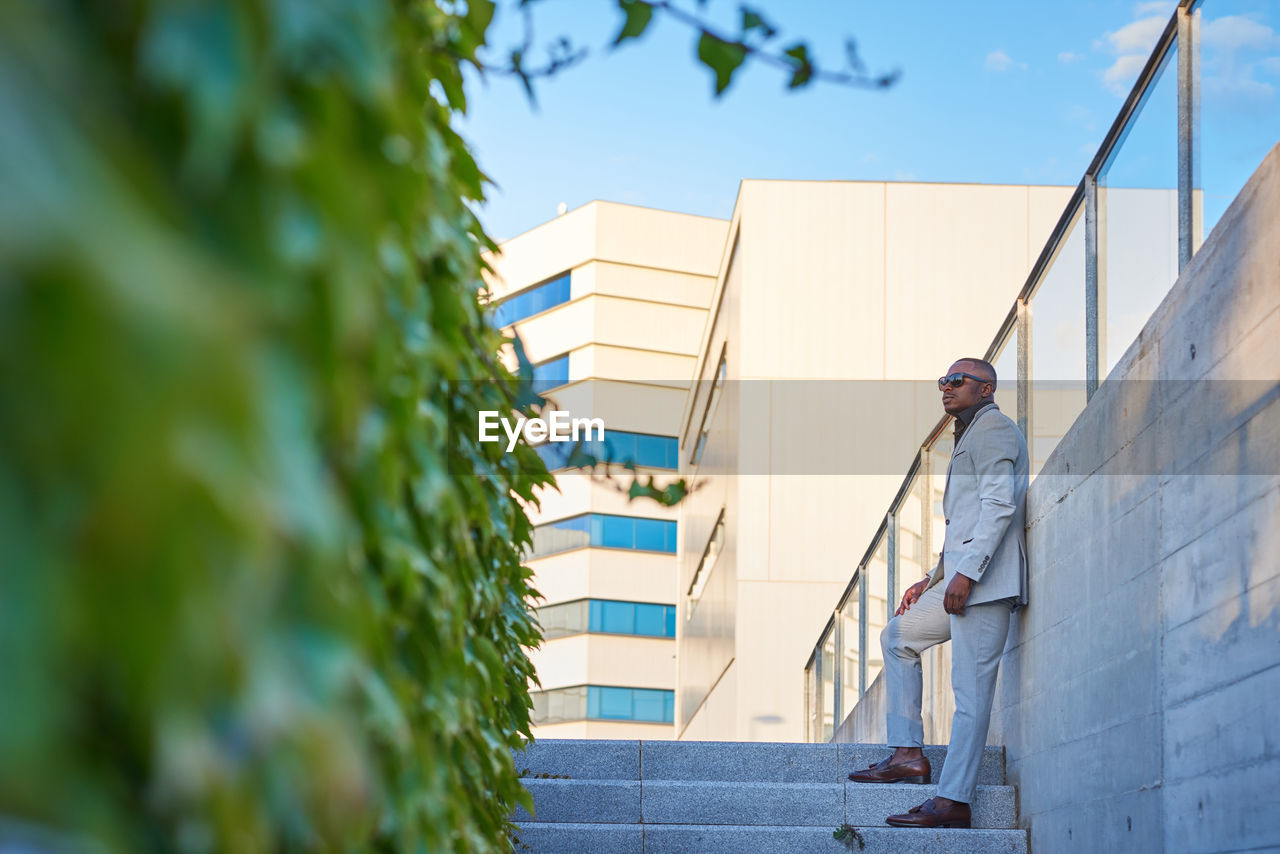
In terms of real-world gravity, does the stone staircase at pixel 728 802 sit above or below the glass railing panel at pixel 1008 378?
below

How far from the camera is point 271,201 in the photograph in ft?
2.74

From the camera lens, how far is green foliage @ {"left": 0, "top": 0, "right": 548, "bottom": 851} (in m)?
0.61

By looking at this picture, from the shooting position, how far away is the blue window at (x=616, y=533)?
141ft

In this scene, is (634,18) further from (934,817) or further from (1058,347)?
(1058,347)

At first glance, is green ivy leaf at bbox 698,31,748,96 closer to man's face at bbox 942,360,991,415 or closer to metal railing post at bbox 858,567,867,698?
man's face at bbox 942,360,991,415

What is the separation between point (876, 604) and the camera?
439 inches

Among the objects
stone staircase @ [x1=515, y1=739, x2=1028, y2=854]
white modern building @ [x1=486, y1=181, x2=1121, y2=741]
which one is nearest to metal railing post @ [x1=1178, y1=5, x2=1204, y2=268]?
stone staircase @ [x1=515, y1=739, x2=1028, y2=854]

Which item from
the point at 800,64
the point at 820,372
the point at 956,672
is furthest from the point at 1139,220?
the point at 820,372

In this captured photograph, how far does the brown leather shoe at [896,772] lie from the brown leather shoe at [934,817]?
567 millimetres

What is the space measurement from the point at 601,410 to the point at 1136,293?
40016 millimetres

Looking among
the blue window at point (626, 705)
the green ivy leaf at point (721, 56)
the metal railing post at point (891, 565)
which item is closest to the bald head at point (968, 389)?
the metal railing post at point (891, 565)

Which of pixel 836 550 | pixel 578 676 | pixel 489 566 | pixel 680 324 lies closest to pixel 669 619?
pixel 578 676

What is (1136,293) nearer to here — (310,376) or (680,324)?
(310,376)

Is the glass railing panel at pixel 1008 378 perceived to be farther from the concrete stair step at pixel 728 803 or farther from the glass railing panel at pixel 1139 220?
the concrete stair step at pixel 728 803
